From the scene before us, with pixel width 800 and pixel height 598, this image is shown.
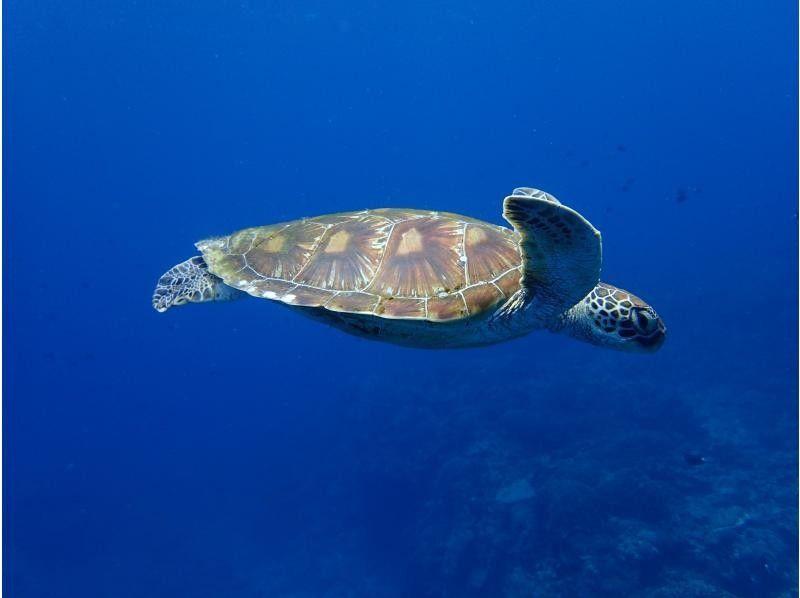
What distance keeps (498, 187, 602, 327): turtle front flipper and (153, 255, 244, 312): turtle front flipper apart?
9.63 feet

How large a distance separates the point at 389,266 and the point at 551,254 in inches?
51.1

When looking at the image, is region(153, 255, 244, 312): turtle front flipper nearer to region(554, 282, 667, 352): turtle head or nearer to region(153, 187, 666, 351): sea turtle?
region(153, 187, 666, 351): sea turtle

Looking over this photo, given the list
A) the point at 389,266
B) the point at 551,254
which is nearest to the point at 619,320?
the point at 551,254

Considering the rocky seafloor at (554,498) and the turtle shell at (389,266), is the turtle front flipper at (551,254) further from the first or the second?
the rocky seafloor at (554,498)

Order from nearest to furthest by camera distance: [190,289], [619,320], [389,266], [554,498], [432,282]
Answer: [432,282]
[389,266]
[619,320]
[190,289]
[554,498]

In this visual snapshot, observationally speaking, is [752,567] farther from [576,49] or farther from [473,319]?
[576,49]

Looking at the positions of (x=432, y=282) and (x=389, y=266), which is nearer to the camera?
(x=432, y=282)

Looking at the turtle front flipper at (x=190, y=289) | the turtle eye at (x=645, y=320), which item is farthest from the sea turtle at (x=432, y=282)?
the turtle front flipper at (x=190, y=289)

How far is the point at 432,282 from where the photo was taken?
343 cm

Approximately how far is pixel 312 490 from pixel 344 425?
291 centimetres

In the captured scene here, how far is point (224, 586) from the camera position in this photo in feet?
49.3

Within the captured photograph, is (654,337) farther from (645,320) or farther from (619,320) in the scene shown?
(619,320)

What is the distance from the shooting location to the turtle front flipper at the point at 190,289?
194 inches

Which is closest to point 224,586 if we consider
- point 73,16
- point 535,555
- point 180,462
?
point 535,555
